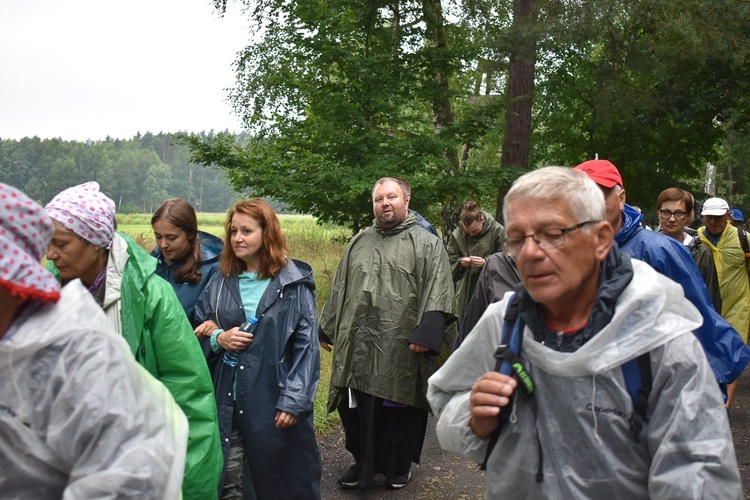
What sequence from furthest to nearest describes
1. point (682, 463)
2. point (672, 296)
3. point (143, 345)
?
point (143, 345)
point (672, 296)
point (682, 463)

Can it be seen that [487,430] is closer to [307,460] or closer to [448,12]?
[307,460]

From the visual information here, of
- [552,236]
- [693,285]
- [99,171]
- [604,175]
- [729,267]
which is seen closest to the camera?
[552,236]

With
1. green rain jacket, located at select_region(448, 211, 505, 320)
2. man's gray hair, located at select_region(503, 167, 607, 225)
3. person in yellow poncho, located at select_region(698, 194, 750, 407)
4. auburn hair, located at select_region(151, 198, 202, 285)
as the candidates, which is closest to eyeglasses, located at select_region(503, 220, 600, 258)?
man's gray hair, located at select_region(503, 167, 607, 225)

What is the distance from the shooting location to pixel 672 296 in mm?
2166

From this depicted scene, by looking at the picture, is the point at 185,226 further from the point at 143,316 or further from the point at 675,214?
the point at 675,214

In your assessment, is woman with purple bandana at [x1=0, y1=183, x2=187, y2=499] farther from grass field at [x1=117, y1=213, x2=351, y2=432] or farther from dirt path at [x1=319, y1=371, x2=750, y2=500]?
grass field at [x1=117, y1=213, x2=351, y2=432]

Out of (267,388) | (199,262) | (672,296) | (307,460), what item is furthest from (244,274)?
Answer: (672,296)

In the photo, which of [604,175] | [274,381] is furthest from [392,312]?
[604,175]

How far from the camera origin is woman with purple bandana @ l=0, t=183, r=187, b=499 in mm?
1731

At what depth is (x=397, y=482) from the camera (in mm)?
6223

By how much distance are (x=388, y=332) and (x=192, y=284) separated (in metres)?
1.77

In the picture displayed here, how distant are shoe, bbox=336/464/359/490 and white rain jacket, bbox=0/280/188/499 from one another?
4.53 m

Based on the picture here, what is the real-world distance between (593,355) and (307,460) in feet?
9.51

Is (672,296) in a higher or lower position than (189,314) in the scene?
higher
